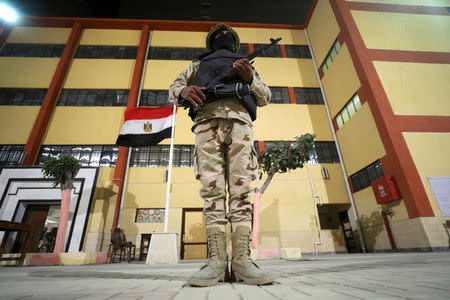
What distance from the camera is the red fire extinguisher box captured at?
623 cm

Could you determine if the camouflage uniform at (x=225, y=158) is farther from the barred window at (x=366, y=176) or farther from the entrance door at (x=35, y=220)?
the entrance door at (x=35, y=220)

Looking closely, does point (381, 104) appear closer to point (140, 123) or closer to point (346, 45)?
point (346, 45)

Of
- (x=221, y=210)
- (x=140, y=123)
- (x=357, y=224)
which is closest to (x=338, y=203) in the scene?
(x=357, y=224)

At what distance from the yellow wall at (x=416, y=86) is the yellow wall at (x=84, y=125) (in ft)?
35.8

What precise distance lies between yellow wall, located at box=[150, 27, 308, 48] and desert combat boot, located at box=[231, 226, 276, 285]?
12.5 meters

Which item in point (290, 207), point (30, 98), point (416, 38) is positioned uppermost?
point (416, 38)

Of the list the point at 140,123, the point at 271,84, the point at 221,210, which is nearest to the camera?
the point at 221,210

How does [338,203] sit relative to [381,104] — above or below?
below

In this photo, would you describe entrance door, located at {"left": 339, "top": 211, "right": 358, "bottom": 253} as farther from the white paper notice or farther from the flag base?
the flag base

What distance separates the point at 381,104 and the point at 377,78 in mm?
1163

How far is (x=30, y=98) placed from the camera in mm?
9570

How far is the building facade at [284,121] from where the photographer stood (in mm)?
6652

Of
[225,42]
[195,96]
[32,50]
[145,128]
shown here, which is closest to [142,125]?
[145,128]

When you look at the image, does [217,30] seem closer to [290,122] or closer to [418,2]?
[290,122]
